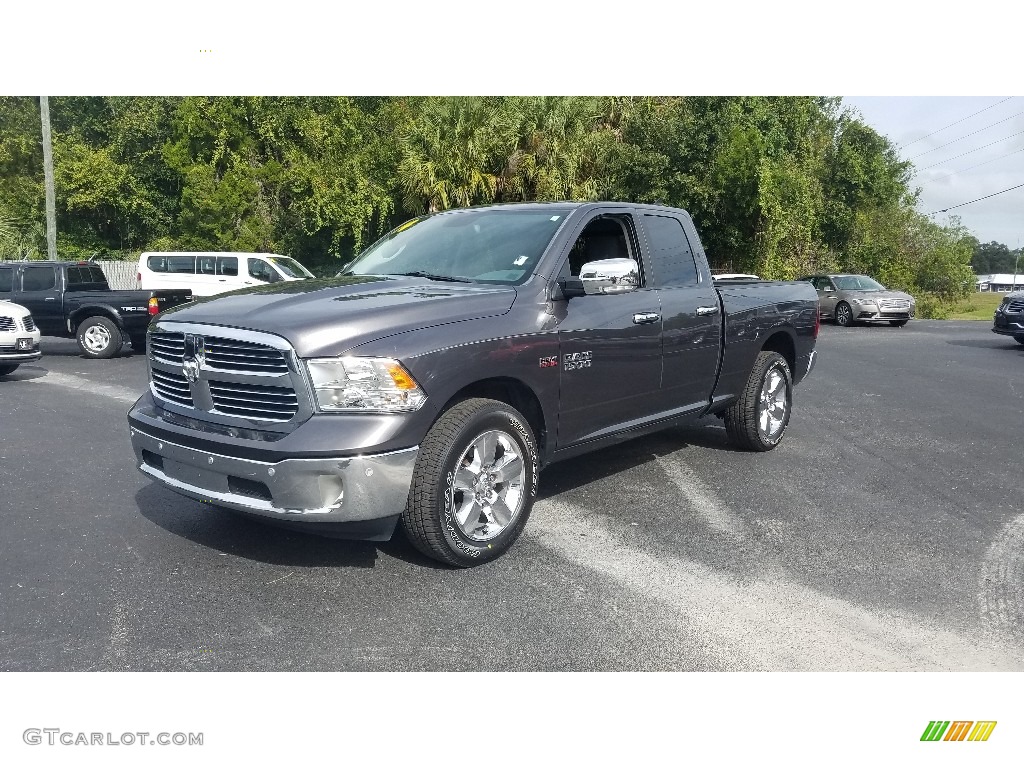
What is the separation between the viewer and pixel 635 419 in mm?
5531

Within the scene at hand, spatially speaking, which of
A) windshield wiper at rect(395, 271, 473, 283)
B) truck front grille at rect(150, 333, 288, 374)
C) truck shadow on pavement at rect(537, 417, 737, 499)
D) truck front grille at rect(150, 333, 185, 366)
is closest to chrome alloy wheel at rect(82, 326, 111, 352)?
truck shadow on pavement at rect(537, 417, 737, 499)

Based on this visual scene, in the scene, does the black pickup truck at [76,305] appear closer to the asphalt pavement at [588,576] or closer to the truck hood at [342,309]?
the asphalt pavement at [588,576]

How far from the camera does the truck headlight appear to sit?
383 cm

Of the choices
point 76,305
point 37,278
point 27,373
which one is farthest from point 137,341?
point 27,373

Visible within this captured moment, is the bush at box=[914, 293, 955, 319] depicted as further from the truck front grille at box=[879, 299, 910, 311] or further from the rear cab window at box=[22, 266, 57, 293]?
the rear cab window at box=[22, 266, 57, 293]

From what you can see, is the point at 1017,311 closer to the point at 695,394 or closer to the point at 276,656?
the point at 695,394

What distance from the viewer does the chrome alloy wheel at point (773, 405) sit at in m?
7.07

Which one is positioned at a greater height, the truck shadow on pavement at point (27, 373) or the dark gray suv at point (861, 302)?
the dark gray suv at point (861, 302)

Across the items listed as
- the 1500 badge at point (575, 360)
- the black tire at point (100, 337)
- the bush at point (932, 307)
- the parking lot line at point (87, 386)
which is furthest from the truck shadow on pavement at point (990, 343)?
the black tire at point (100, 337)

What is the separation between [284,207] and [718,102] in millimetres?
15197

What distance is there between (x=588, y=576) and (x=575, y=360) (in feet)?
4.12

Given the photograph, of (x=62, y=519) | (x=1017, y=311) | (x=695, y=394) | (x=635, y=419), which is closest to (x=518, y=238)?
(x=635, y=419)

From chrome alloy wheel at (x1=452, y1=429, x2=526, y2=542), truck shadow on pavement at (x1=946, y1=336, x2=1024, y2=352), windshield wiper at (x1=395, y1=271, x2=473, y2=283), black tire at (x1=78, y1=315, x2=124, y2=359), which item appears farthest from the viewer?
truck shadow on pavement at (x1=946, y1=336, x2=1024, y2=352)

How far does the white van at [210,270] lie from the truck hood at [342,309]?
50.4 feet
